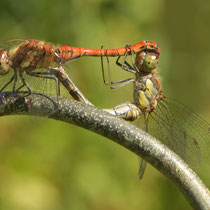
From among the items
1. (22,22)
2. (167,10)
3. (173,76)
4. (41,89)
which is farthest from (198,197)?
(167,10)

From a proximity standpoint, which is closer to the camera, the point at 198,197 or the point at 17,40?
the point at 198,197

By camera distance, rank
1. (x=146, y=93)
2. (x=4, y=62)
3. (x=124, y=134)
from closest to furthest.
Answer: (x=124, y=134) → (x=4, y=62) → (x=146, y=93)

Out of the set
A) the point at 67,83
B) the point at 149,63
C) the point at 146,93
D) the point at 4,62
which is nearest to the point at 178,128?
the point at 146,93

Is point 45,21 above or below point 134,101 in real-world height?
above

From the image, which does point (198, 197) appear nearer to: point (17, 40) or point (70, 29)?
point (17, 40)

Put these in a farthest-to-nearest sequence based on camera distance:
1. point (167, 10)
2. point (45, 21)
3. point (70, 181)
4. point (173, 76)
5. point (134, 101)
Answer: point (167, 10) < point (173, 76) < point (45, 21) < point (70, 181) < point (134, 101)

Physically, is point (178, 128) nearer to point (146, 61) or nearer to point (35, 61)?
point (146, 61)
